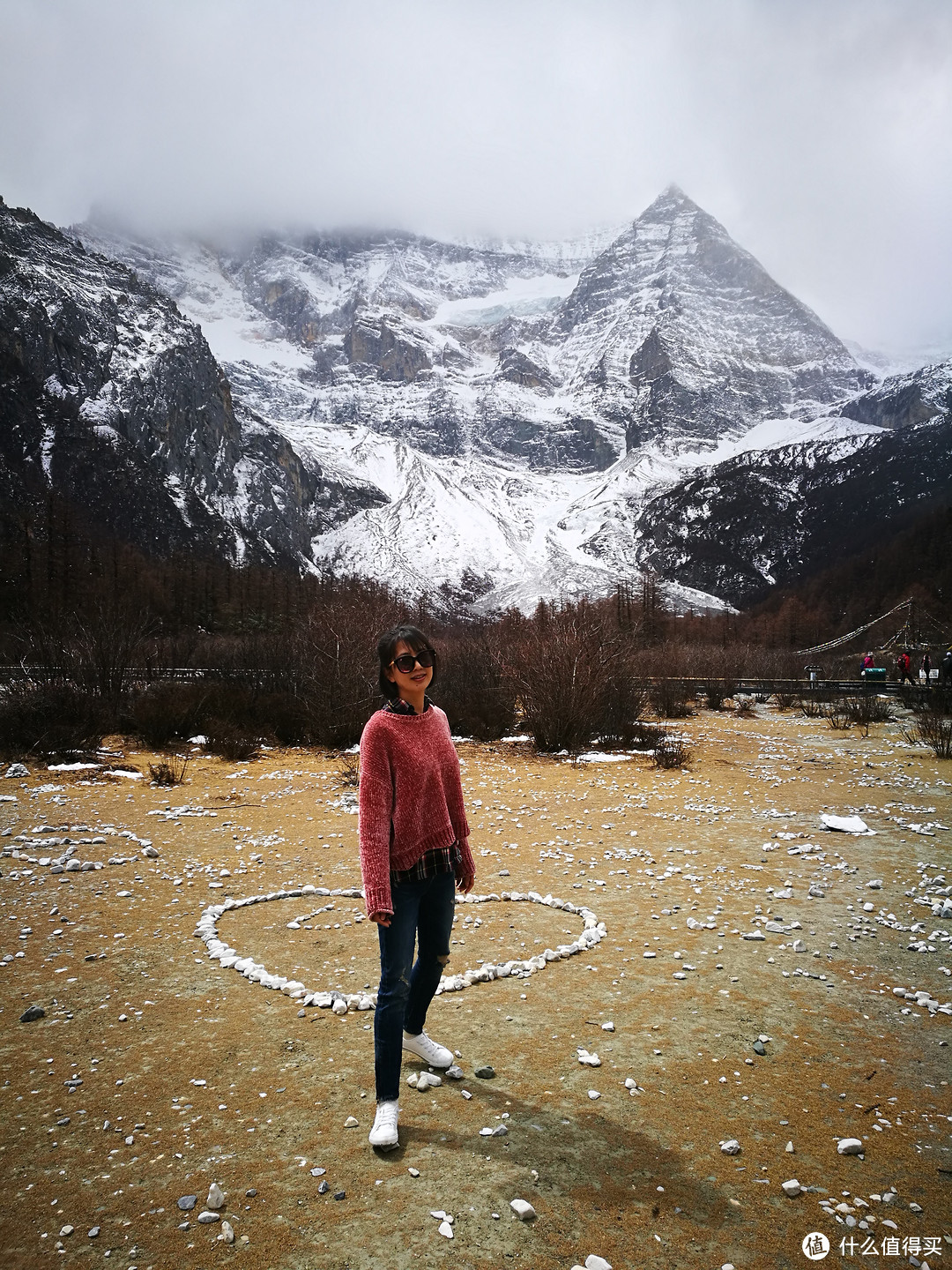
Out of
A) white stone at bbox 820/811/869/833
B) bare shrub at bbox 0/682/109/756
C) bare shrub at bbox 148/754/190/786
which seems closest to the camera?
white stone at bbox 820/811/869/833

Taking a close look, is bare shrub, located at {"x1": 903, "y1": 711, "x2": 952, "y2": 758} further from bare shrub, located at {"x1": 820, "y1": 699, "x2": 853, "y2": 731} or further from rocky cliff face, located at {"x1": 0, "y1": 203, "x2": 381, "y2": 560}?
rocky cliff face, located at {"x1": 0, "y1": 203, "x2": 381, "y2": 560}

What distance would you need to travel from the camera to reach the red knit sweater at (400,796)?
3.34 metres

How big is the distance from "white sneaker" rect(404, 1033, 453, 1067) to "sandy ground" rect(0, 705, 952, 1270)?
139 mm

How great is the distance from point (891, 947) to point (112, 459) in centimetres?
14180

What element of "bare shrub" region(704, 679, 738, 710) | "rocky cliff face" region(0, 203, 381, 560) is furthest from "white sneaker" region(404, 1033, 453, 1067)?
"rocky cliff face" region(0, 203, 381, 560)

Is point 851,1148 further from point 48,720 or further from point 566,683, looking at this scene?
point 48,720

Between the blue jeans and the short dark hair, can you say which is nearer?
the blue jeans

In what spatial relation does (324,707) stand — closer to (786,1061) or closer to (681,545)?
(786,1061)

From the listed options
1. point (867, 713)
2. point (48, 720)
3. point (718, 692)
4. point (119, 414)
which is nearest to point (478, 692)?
point (48, 720)

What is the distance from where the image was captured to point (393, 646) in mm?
3633

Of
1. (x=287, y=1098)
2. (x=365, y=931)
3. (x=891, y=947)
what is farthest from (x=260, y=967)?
(x=891, y=947)

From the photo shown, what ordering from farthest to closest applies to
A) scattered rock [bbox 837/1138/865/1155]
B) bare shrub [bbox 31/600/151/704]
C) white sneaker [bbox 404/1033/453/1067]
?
bare shrub [bbox 31/600/151/704] → white sneaker [bbox 404/1033/453/1067] → scattered rock [bbox 837/1138/865/1155]

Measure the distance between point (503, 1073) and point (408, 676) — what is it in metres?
2.49

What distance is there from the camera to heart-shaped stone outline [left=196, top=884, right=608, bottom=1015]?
16.3ft
